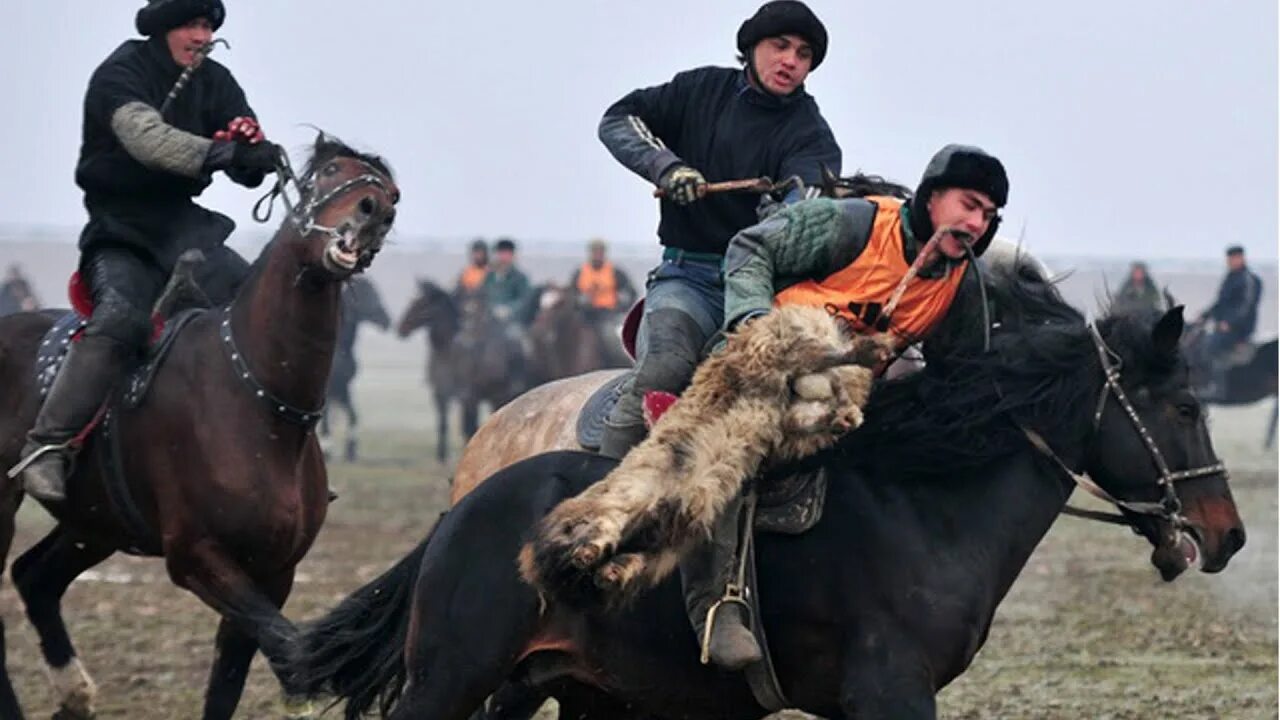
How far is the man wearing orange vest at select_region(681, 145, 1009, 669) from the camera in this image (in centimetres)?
705

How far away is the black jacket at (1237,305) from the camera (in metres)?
27.5

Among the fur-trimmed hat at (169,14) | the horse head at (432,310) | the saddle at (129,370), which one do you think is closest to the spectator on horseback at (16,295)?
the horse head at (432,310)

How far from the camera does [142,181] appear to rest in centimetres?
964

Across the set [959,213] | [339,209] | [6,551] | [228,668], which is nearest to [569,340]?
[6,551]

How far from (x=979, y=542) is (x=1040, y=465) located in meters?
0.31

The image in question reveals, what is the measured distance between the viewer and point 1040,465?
285 inches

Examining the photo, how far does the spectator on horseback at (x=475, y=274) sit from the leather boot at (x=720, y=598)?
23.0m

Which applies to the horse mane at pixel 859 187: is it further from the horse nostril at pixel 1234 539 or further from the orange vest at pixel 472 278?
the orange vest at pixel 472 278

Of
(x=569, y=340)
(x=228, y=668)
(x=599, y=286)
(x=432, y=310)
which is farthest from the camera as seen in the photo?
(x=432, y=310)

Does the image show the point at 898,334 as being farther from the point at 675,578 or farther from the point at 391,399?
the point at 391,399

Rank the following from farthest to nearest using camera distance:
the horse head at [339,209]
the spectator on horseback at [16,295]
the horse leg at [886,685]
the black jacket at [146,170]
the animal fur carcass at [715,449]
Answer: the spectator on horseback at [16,295] < the black jacket at [146,170] < the horse head at [339,209] < the horse leg at [886,685] < the animal fur carcass at [715,449]

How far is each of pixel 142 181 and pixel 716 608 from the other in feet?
12.1

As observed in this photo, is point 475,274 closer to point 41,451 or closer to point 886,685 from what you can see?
point 41,451

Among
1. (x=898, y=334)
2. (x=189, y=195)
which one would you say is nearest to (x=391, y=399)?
(x=189, y=195)
